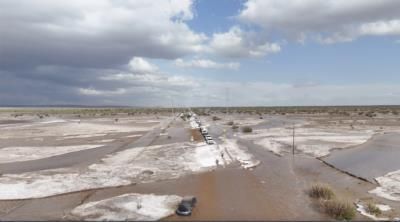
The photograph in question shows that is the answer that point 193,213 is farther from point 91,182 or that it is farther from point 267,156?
→ point 267,156

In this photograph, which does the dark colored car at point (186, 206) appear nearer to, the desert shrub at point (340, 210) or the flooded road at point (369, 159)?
the desert shrub at point (340, 210)

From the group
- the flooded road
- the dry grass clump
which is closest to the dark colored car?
the dry grass clump

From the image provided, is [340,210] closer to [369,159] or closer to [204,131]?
[369,159]

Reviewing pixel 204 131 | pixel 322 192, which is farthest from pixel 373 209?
pixel 204 131

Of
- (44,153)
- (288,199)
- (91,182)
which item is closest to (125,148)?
(44,153)

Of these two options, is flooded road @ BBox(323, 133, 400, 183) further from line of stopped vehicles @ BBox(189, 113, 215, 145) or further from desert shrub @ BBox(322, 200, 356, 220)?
line of stopped vehicles @ BBox(189, 113, 215, 145)

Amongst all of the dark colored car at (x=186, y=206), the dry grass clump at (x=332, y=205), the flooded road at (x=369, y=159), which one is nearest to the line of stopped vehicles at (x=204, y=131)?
the flooded road at (x=369, y=159)
